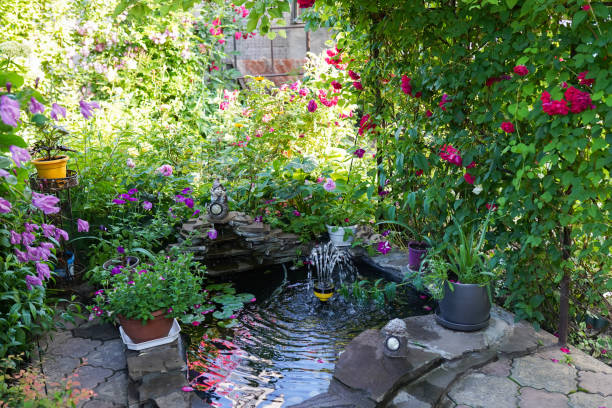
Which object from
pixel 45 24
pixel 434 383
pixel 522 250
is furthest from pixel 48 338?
pixel 45 24

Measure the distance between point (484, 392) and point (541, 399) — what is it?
243 millimetres

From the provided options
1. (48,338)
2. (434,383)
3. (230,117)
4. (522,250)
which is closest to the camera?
(434,383)

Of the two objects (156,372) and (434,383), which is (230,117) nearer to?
(156,372)

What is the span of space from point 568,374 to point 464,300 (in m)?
0.59

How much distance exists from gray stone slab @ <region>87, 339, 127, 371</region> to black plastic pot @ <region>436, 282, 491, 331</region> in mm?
1745

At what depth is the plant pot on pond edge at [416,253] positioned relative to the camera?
356 centimetres

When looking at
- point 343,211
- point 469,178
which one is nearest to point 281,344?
point 469,178

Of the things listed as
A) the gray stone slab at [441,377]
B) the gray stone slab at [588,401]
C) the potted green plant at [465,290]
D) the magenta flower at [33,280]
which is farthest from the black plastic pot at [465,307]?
the magenta flower at [33,280]

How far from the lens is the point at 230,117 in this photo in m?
5.35

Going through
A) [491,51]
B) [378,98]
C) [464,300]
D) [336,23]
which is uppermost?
[336,23]

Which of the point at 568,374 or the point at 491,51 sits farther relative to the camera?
the point at 491,51

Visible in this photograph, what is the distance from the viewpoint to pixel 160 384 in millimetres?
2422

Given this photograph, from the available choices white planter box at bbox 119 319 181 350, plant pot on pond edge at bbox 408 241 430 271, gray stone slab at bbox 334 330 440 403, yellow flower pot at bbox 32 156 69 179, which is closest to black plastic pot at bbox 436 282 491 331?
gray stone slab at bbox 334 330 440 403

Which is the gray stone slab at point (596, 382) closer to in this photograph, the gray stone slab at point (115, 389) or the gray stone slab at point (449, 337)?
the gray stone slab at point (449, 337)
